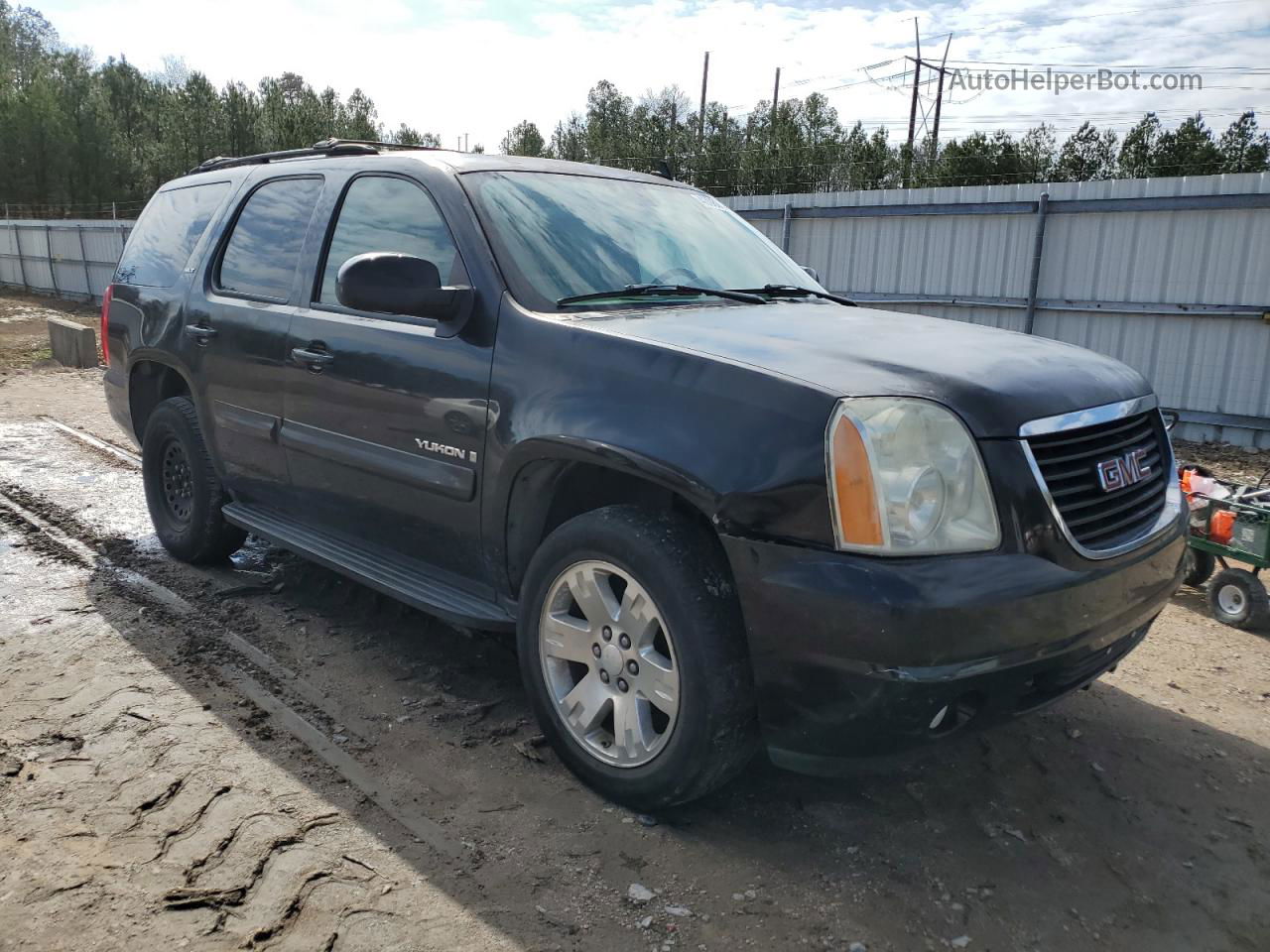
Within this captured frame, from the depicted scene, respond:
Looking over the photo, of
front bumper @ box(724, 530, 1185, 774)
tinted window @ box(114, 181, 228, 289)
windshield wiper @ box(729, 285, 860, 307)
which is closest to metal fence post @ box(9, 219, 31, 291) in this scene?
tinted window @ box(114, 181, 228, 289)

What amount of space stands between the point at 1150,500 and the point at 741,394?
1385 millimetres

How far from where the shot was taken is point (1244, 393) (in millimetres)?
9664

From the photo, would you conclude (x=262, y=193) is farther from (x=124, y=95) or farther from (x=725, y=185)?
(x=124, y=95)

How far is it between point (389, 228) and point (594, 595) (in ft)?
5.67

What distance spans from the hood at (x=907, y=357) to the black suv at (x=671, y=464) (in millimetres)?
15

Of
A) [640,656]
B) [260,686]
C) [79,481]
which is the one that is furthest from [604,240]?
[79,481]

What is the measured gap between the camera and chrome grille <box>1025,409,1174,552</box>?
2.50 m

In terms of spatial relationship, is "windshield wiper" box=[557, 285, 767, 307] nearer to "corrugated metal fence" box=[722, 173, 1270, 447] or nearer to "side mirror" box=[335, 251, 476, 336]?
"side mirror" box=[335, 251, 476, 336]

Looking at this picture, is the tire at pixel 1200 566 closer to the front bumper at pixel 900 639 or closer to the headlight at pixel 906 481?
the front bumper at pixel 900 639

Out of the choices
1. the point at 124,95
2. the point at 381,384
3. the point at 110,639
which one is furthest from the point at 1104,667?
the point at 124,95

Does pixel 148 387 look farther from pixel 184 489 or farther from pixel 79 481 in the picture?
pixel 79 481

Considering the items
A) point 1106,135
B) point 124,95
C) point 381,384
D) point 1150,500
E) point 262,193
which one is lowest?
point 1150,500

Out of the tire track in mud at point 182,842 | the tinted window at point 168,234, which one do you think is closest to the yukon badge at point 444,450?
the tire track in mud at point 182,842

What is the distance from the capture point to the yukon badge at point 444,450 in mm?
3129
